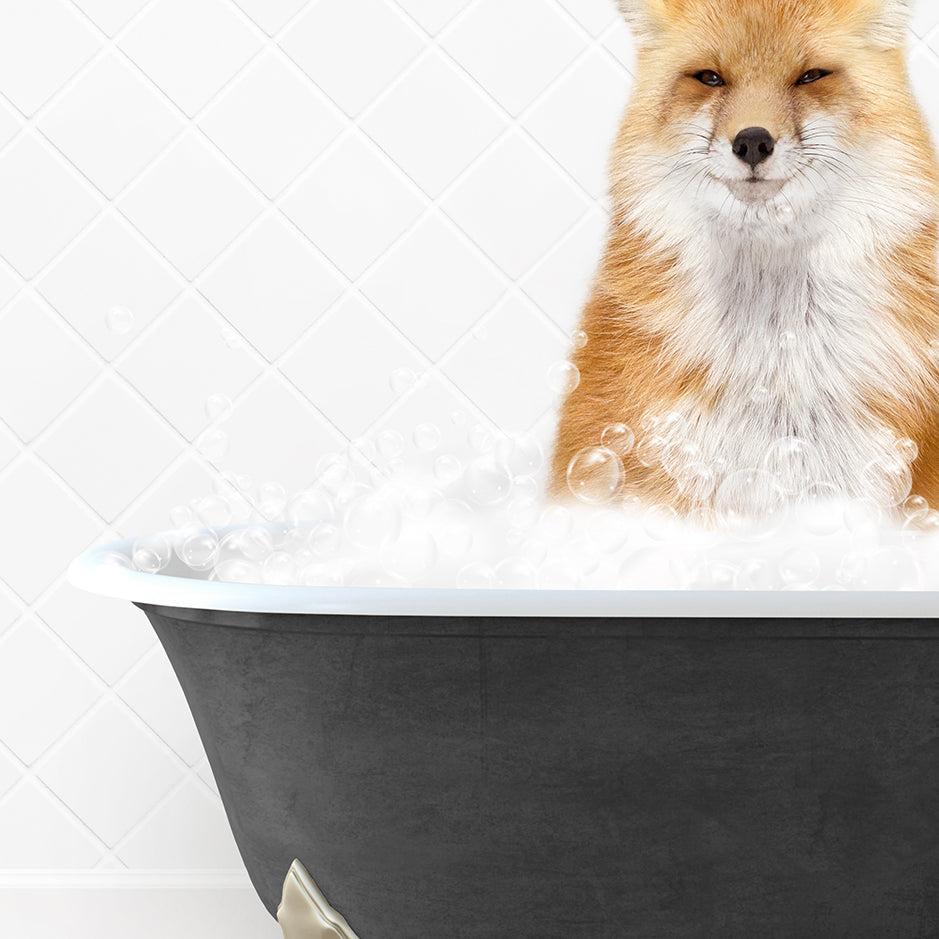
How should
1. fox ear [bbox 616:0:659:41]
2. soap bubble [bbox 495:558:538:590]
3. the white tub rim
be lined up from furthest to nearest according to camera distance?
fox ear [bbox 616:0:659:41], soap bubble [bbox 495:558:538:590], the white tub rim

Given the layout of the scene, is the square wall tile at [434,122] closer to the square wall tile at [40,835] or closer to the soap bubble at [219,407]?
the soap bubble at [219,407]

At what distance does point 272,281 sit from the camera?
1.37 m

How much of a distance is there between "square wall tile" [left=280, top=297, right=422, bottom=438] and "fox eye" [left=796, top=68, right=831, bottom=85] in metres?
0.61

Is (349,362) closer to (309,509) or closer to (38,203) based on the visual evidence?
(309,509)

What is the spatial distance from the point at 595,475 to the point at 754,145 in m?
0.46

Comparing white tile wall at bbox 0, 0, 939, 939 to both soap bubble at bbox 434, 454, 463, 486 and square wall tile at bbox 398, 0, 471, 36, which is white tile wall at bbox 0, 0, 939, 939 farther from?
soap bubble at bbox 434, 454, 463, 486

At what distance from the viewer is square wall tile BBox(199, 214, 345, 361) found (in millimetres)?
1371

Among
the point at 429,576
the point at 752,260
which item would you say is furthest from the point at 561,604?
the point at 752,260

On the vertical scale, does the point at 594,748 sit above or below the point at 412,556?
below

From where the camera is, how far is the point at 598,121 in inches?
53.5

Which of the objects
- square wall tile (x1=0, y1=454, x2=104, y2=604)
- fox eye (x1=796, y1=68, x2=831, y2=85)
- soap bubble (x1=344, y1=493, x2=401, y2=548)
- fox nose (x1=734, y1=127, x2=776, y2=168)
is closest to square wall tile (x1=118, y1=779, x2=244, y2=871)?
square wall tile (x1=0, y1=454, x2=104, y2=604)

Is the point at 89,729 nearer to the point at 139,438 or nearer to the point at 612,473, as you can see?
the point at 139,438

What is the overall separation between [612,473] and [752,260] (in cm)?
33

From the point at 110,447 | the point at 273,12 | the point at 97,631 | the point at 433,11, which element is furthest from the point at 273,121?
the point at 97,631
